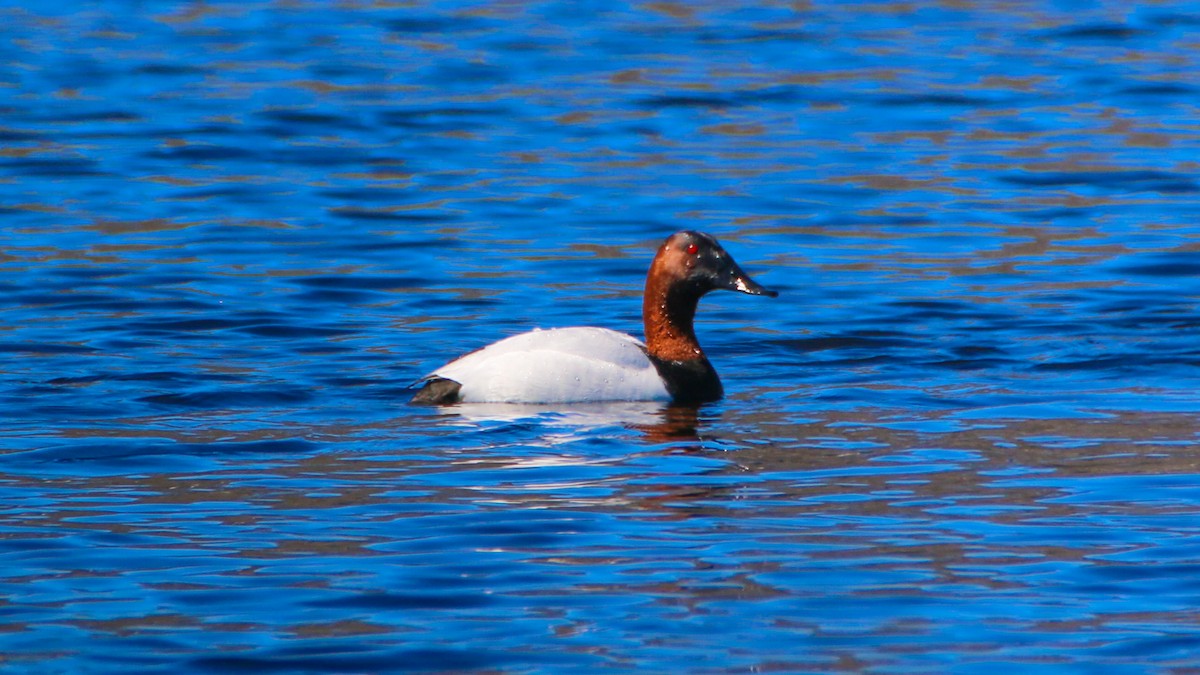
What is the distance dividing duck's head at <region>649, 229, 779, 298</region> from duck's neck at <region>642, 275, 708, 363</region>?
0.03m

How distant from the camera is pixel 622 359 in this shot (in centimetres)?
958

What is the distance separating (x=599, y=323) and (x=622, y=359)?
94.2 inches

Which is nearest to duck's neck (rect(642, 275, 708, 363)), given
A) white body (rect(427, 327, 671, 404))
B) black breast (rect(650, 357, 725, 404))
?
black breast (rect(650, 357, 725, 404))

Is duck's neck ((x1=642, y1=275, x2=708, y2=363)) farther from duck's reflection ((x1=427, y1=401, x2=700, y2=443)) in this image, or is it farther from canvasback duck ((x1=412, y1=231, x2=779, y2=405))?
duck's reflection ((x1=427, y1=401, x2=700, y2=443))

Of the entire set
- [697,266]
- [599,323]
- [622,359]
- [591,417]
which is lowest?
[599,323]

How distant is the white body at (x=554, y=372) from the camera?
30.5ft

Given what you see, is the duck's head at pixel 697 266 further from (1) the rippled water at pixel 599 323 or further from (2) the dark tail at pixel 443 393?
(2) the dark tail at pixel 443 393

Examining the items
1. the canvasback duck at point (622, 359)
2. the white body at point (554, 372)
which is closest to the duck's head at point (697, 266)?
the canvasback duck at point (622, 359)

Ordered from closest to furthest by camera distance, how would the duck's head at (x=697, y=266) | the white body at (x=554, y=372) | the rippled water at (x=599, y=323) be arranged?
1. the rippled water at (x=599, y=323)
2. the white body at (x=554, y=372)
3. the duck's head at (x=697, y=266)

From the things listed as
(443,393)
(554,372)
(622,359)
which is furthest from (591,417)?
(443,393)

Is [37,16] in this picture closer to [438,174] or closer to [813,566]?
[438,174]

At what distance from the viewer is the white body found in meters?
9.29

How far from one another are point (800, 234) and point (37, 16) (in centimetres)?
1401

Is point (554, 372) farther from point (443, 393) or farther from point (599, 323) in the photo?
point (599, 323)
